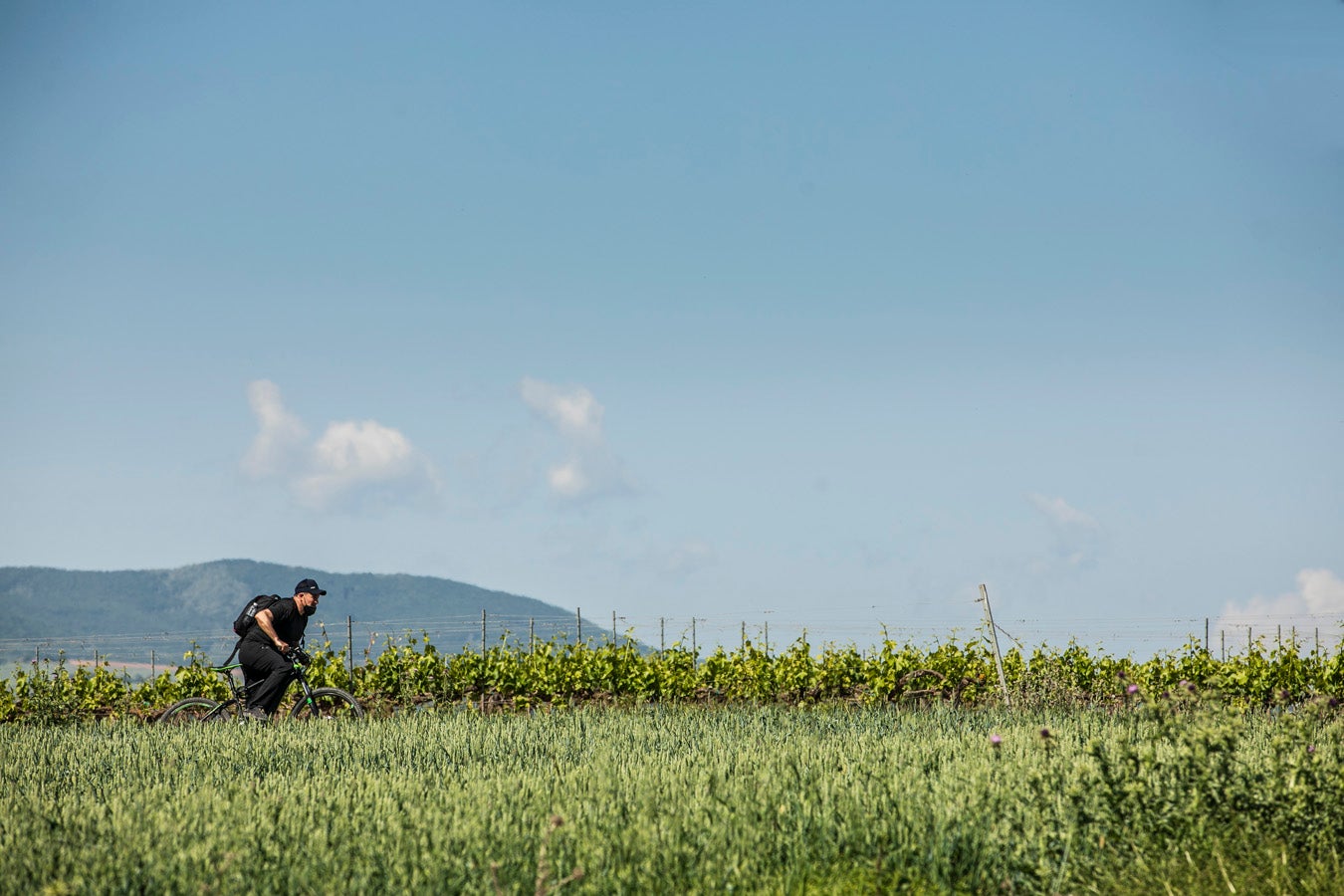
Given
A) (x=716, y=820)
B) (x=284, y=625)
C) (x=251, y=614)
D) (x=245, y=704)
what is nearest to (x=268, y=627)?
(x=284, y=625)

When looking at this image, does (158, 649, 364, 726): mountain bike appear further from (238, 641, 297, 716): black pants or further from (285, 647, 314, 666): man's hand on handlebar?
(238, 641, 297, 716): black pants

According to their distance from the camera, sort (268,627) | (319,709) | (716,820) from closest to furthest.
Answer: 1. (716,820)
2. (268,627)
3. (319,709)

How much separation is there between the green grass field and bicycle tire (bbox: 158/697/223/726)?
337 cm

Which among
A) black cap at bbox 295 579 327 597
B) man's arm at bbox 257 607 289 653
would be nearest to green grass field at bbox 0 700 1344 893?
man's arm at bbox 257 607 289 653

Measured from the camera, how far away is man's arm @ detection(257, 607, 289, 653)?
427 inches

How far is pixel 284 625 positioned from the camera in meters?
11.1

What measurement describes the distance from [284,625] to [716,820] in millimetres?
6984

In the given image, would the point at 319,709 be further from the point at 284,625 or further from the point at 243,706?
the point at 284,625

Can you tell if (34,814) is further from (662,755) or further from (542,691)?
(542,691)

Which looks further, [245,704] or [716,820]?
[245,704]

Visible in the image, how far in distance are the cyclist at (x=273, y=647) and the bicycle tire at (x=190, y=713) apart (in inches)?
19.0

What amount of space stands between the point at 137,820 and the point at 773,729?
531cm

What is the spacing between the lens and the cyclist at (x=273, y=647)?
1077cm

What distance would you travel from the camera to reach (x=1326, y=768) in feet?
19.9
